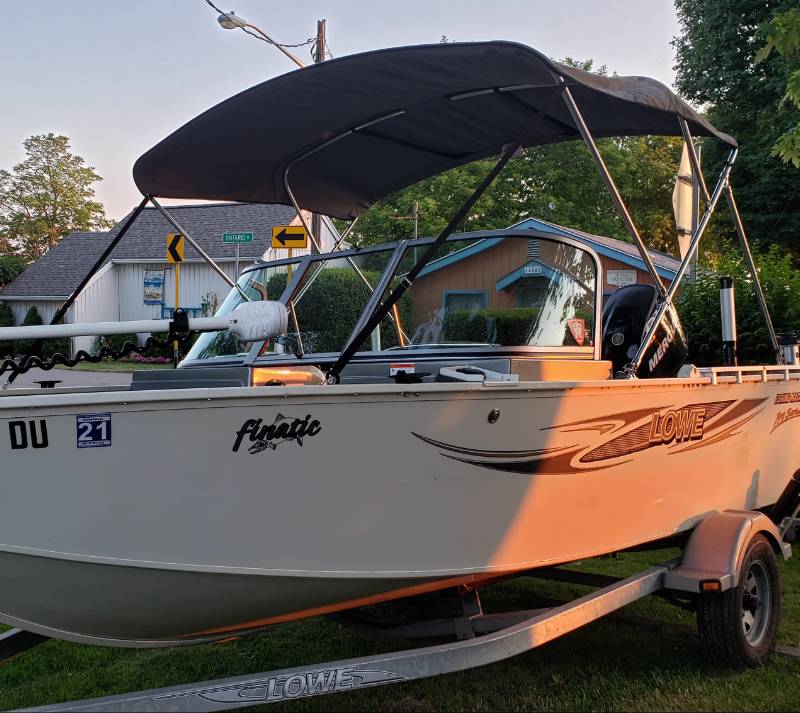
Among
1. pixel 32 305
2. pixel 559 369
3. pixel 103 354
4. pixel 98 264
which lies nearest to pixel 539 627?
pixel 559 369

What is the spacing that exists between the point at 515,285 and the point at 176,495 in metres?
2.08

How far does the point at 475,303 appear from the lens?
165 inches

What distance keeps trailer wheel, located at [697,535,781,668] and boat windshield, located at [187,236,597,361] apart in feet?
4.76

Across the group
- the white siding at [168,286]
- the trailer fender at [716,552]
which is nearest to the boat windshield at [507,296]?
the trailer fender at [716,552]

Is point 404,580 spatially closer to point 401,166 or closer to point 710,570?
point 710,570

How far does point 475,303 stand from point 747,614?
89.5 inches

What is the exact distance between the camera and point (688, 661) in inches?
176

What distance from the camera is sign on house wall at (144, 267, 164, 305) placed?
3238 centimetres

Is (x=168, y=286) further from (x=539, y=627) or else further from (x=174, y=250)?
(x=539, y=627)

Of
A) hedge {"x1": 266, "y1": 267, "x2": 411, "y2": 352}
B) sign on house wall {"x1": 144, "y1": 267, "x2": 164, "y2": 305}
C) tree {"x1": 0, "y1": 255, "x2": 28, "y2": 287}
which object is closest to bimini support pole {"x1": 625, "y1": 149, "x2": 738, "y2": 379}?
hedge {"x1": 266, "y1": 267, "x2": 411, "y2": 352}

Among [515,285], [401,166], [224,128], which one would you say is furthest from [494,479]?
[401,166]

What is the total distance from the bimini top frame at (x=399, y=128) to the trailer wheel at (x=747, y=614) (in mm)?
1282

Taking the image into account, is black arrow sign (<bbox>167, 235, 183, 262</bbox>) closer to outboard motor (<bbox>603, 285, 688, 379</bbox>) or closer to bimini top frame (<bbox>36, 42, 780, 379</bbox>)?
bimini top frame (<bbox>36, 42, 780, 379</bbox>)

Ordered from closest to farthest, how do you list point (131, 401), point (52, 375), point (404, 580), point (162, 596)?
point (131, 401) < point (162, 596) < point (404, 580) < point (52, 375)
